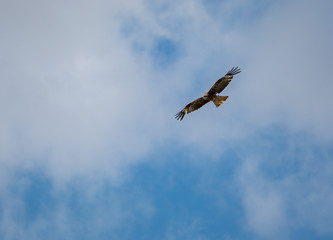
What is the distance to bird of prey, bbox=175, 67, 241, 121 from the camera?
44.4 metres

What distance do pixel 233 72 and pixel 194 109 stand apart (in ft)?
12.6

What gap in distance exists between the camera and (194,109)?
152ft

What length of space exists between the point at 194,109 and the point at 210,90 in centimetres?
207

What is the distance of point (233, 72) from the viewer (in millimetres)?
44438

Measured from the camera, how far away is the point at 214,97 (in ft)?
148

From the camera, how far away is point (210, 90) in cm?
4488

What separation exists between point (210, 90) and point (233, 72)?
191 centimetres

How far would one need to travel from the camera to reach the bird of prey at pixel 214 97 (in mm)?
44438
